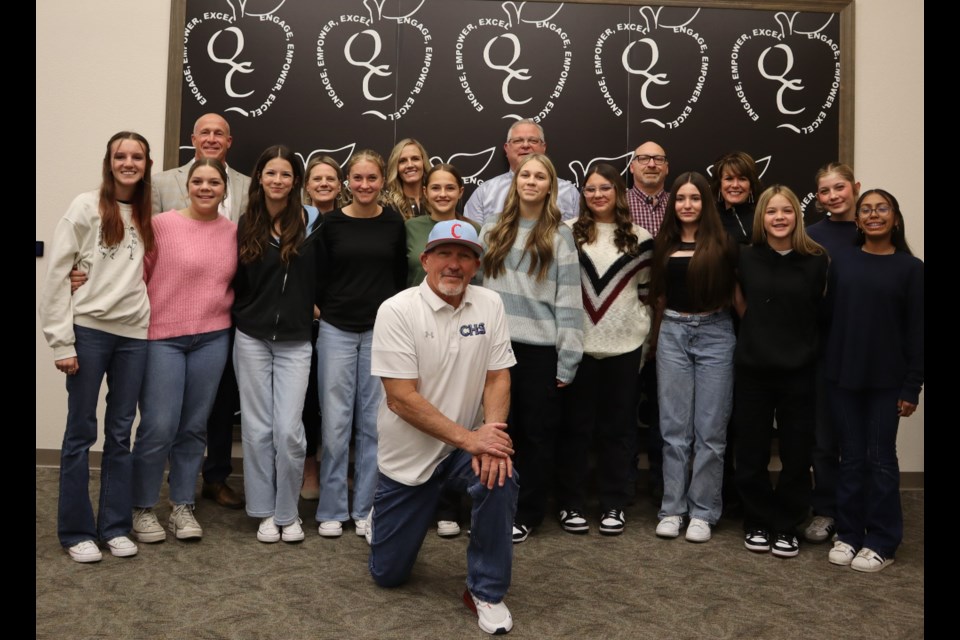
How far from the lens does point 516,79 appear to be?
4.46 meters

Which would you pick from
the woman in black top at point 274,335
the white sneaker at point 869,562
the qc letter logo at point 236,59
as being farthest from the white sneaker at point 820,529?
the qc letter logo at point 236,59

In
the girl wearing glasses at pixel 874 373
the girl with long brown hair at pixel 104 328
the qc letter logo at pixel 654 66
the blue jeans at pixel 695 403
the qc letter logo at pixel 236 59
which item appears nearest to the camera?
the girl with long brown hair at pixel 104 328

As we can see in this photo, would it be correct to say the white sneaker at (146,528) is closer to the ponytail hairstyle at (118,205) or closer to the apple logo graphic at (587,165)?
the ponytail hairstyle at (118,205)

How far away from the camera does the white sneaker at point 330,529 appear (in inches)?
129

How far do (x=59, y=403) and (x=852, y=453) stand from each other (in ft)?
13.4

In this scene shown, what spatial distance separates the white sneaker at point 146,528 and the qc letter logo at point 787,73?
3.71 m

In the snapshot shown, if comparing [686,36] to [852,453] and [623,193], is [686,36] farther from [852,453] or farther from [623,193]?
[852,453]

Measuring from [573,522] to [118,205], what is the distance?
7.42ft

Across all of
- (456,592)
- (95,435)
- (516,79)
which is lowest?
(456,592)

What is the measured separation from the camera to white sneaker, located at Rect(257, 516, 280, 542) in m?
3.21

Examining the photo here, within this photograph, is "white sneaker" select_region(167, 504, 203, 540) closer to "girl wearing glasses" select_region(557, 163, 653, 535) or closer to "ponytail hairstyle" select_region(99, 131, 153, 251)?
"ponytail hairstyle" select_region(99, 131, 153, 251)

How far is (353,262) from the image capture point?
10.8 feet

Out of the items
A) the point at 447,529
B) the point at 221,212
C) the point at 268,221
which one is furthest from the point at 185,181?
the point at 447,529

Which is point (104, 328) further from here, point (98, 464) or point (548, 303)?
point (98, 464)
